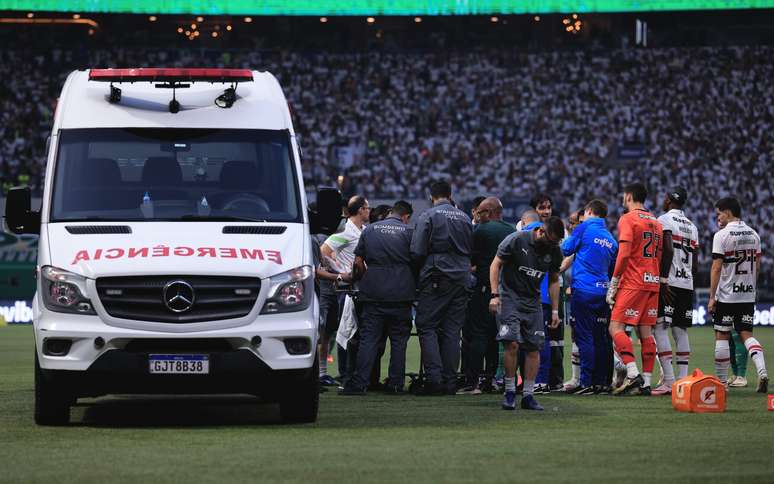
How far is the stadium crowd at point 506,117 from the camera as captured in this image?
1848 inches

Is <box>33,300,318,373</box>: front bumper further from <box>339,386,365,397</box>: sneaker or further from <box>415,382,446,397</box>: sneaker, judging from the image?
<box>415,382,446,397</box>: sneaker

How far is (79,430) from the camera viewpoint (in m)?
11.7

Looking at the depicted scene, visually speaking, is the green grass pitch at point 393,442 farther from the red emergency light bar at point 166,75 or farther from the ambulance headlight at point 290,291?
→ the red emergency light bar at point 166,75

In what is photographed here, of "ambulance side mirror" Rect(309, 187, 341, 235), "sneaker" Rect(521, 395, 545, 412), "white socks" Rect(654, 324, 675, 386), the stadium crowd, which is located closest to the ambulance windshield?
"ambulance side mirror" Rect(309, 187, 341, 235)

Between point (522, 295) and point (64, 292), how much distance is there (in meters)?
4.27

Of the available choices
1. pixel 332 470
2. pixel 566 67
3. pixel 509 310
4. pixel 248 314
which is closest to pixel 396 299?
pixel 509 310

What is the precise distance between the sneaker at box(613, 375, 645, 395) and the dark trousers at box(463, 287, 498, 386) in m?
1.48

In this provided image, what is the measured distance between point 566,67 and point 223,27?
42.7 feet

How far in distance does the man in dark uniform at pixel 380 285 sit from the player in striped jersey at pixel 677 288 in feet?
9.12

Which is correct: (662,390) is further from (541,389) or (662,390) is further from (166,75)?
(166,75)

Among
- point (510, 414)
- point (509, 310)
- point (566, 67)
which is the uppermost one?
point (566, 67)

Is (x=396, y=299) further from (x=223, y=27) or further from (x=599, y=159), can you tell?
(x=223, y=27)

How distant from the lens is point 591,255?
52.1ft

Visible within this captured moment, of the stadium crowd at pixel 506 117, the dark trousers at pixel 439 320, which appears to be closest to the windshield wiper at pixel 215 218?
the dark trousers at pixel 439 320
